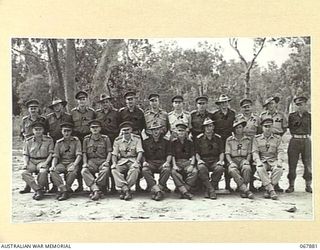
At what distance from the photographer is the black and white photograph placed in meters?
3.15

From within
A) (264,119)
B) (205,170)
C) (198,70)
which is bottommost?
(205,170)

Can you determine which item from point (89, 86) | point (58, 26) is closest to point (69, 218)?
point (89, 86)

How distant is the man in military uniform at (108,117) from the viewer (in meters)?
3.19

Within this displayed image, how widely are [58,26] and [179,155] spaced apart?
73cm

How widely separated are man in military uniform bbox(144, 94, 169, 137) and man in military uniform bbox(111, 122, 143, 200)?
75 mm

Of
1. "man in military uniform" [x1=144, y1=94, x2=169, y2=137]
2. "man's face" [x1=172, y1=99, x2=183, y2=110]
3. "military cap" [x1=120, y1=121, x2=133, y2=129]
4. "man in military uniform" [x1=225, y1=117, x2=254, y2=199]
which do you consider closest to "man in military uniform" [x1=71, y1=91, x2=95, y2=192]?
"military cap" [x1=120, y1=121, x2=133, y2=129]

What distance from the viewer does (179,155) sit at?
3.19 metres

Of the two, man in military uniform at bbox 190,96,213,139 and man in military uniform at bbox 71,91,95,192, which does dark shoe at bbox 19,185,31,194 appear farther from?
man in military uniform at bbox 190,96,213,139

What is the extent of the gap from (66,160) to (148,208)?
0.39 metres

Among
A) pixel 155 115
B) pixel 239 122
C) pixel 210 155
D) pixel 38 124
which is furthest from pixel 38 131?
pixel 239 122

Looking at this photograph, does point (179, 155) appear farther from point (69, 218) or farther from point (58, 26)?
point (58, 26)

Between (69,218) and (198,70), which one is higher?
(198,70)

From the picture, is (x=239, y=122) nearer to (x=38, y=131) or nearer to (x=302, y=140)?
(x=302, y=140)

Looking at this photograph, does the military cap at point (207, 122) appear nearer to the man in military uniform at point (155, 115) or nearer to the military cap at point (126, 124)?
the man in military uniform at point (155, 115)
